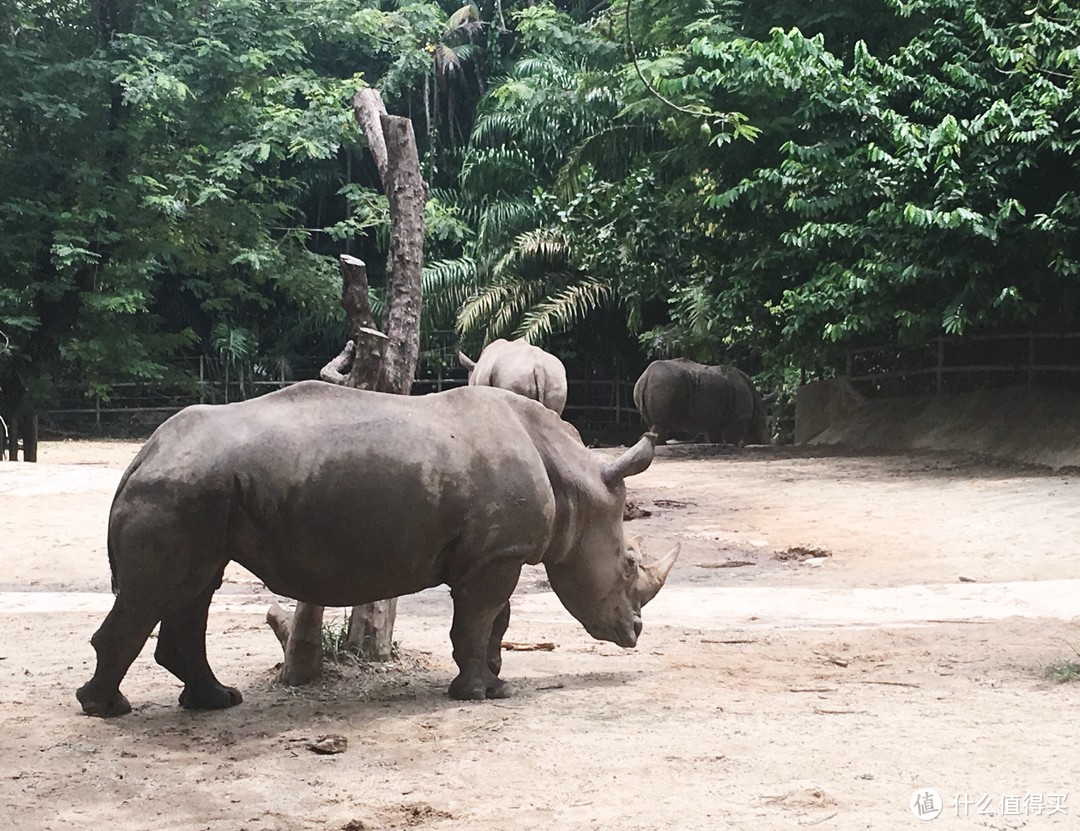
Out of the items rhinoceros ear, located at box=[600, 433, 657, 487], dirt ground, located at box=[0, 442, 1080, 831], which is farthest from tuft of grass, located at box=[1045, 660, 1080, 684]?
rhinoceros ear, located at box=[600, 433, 657, 487]

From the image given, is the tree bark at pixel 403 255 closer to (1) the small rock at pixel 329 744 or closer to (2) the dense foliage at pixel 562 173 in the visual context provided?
(1) the small rock at pixel 329 744

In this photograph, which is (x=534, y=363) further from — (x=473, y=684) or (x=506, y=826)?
(x=506, y=826)

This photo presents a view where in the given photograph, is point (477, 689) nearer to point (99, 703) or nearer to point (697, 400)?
point (99, 703)

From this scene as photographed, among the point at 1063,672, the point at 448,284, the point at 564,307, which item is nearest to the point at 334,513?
the point at 1063,672

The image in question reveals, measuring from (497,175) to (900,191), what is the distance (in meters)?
14.0

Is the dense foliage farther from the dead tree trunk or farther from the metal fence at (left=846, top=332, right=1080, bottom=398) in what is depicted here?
the dead tree trunk

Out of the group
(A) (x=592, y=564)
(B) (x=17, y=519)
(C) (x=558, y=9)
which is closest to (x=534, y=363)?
(B) (x=17, y=519)

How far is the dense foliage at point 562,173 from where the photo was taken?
48.9ft

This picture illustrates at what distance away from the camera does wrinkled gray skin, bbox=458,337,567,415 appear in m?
15.2

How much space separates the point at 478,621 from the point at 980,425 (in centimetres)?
1274

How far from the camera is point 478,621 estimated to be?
577 centimetres

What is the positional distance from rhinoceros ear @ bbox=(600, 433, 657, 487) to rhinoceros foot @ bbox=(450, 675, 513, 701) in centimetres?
108

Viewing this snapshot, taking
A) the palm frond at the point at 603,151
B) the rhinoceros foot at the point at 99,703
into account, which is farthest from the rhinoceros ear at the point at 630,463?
the palm frond at the point at 603,151

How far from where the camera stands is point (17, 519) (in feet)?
40.4
